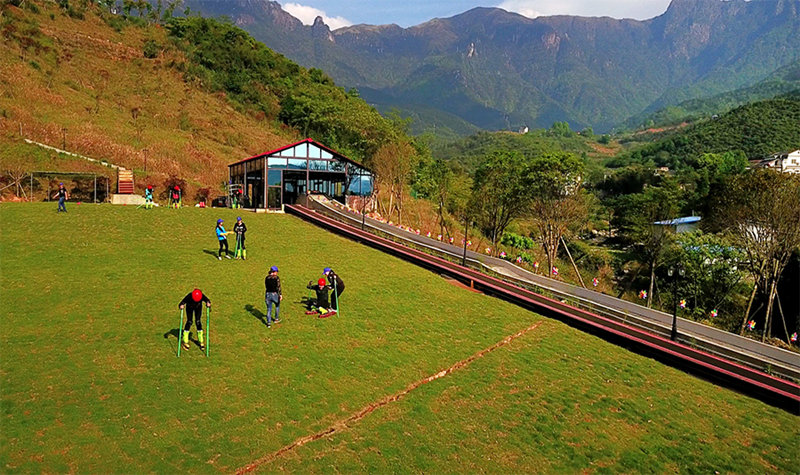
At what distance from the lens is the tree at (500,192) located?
42625 millimetres

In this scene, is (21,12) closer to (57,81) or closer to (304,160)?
(57,81)

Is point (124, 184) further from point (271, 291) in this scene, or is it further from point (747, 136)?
point (747, 136)

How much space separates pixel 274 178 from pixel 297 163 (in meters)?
2.30

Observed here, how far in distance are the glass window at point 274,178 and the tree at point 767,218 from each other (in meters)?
31.3

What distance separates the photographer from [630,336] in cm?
1650

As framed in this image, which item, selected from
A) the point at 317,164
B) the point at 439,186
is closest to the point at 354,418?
the point at 317,164

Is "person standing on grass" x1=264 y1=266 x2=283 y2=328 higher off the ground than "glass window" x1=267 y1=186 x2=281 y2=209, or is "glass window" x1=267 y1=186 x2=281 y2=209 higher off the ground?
"glass window" x1=267 y1=186 x2=281 y2=209

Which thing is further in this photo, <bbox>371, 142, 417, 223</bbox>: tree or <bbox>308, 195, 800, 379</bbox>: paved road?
<bbox>371, 142, 417, 223</bbox>: tree

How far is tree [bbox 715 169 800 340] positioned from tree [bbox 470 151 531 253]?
17.6 metres

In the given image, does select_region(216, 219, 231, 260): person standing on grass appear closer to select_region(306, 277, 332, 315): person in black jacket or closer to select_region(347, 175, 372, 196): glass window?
select_region(306, 277, 332, 315): person in black jacket

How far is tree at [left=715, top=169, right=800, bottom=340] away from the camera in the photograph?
22.5m

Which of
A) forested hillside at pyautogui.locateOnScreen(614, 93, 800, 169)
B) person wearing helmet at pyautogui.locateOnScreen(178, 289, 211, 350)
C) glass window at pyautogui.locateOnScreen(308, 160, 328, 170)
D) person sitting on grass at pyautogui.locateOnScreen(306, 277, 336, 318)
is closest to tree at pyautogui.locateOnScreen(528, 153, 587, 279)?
glass window at pyautogui.locateOnScreen(308, 160, 328, 170)

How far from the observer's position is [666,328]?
1672 cm

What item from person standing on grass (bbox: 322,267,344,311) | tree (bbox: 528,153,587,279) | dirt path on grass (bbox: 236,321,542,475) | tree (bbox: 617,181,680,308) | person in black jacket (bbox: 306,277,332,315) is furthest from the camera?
tree (bbox: 528,153,587,279)
